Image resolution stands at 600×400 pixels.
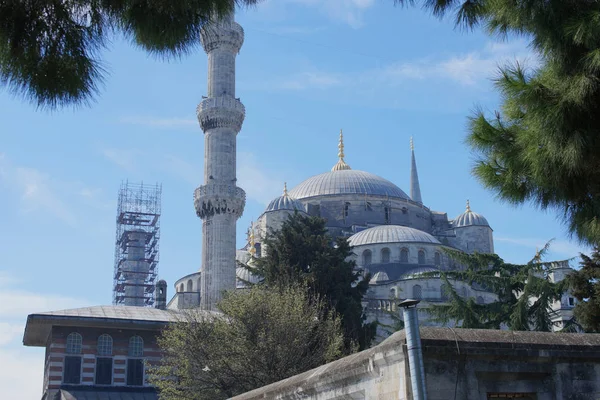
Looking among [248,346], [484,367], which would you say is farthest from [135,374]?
[484,367]

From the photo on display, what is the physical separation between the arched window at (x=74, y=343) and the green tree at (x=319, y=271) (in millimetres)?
6852

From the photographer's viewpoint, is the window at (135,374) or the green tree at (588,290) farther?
the window at (135,374)

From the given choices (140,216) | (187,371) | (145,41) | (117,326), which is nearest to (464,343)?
(145,41)

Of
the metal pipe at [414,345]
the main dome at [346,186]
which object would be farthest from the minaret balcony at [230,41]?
the metal pipe at [414,345]

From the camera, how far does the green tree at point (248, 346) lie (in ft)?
74.2

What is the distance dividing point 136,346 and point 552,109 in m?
26.3

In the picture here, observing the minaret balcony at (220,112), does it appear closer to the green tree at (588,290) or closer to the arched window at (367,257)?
the arched window at (367,257)

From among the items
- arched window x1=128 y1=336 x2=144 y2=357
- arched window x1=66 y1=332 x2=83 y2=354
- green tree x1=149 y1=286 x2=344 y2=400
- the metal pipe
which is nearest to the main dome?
arched window x1=128 y1=336 x2=144 y2=357

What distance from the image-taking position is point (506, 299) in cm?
2853

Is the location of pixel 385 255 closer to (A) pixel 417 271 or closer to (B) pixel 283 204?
(A) pixel 417 271

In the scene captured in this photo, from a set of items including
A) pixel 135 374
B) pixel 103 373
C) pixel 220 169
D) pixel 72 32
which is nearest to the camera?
pixel 72 32

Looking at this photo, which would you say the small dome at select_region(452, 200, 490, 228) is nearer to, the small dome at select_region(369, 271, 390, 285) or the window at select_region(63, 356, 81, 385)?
the small dome at select_region(369, 271, 390, 285)

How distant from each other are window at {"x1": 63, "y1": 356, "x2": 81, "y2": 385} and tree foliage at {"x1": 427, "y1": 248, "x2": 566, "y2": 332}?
12486mm

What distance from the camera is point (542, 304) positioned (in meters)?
25.8
